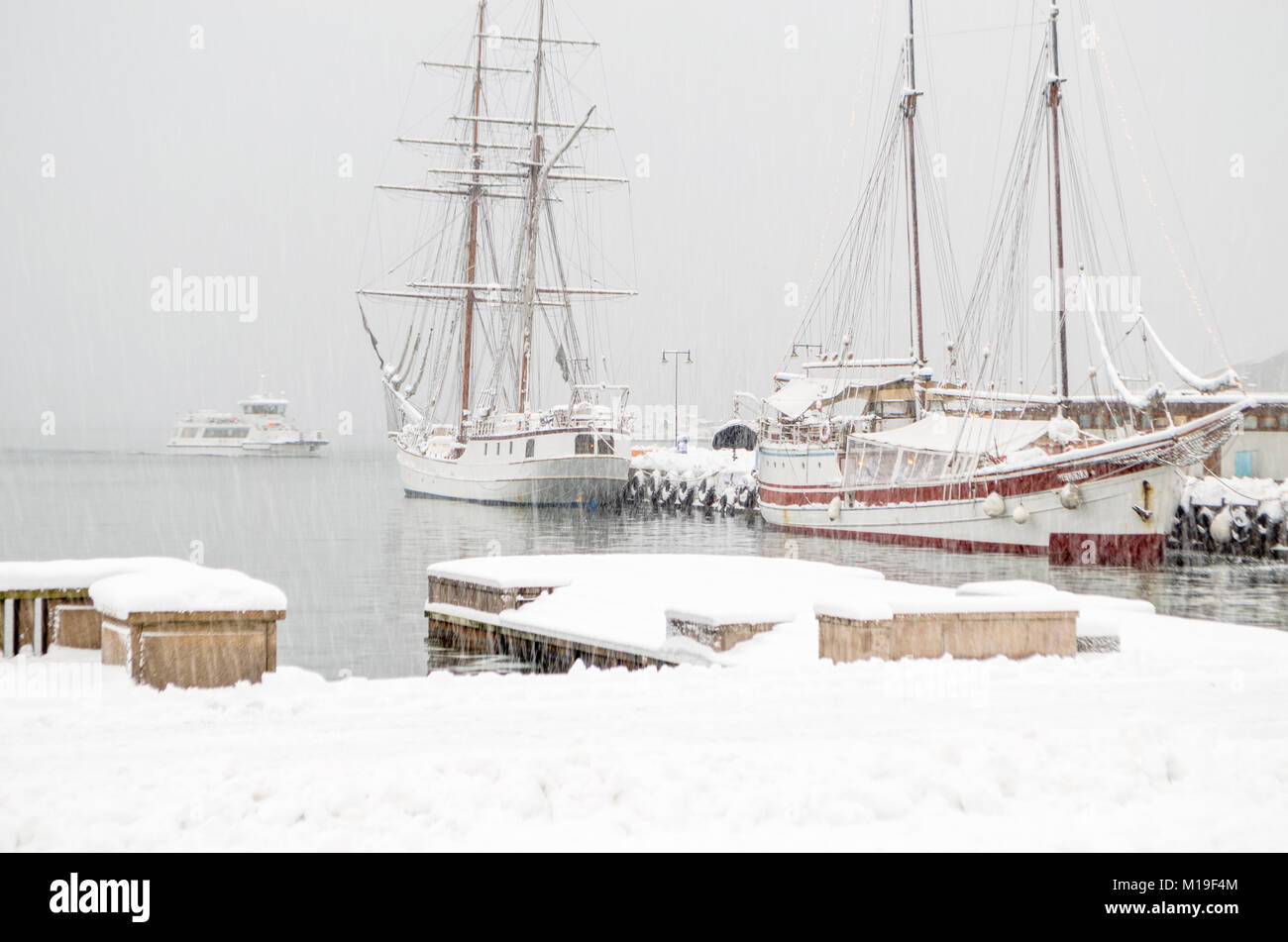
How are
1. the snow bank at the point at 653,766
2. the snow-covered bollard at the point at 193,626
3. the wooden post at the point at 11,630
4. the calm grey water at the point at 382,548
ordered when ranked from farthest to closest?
the calm grey water at the point at 382,548, the wooden post at the point at 11,630, the snow-covered bollard at the point at 193,626, the snow bank at the point at 653,766

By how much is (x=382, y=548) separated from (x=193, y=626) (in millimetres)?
43424

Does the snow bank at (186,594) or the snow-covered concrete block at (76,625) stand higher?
the snow bank at (186,594)

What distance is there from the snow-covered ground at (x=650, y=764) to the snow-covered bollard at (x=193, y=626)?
0.23m

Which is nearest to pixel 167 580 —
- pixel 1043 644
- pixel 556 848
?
pixel 556 848

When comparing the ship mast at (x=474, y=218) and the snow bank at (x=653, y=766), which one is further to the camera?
the ship mast at (x=474, y=218)

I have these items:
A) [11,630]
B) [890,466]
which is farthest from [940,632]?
[890,466]

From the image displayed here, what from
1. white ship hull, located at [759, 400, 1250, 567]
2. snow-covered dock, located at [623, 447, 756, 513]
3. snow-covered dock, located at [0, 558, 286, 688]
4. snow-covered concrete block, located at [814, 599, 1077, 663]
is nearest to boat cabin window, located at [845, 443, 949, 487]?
white ship hull, located at [759, 400, 1250, 567]

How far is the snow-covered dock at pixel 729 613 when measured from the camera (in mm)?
11719

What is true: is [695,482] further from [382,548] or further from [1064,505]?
[1064,505]

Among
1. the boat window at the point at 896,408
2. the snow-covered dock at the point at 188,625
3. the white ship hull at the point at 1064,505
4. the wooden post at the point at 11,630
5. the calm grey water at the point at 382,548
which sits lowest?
the calm grey water at the point at 382,548

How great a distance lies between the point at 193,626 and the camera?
31.5 ft

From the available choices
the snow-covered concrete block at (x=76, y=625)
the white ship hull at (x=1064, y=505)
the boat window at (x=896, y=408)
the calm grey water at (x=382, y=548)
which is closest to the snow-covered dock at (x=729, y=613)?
the calm grey water at (x=382, y=548)

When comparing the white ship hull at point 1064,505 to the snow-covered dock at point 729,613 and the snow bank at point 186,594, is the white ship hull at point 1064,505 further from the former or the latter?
the snow bank at point 186,594

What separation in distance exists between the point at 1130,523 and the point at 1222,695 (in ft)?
124
